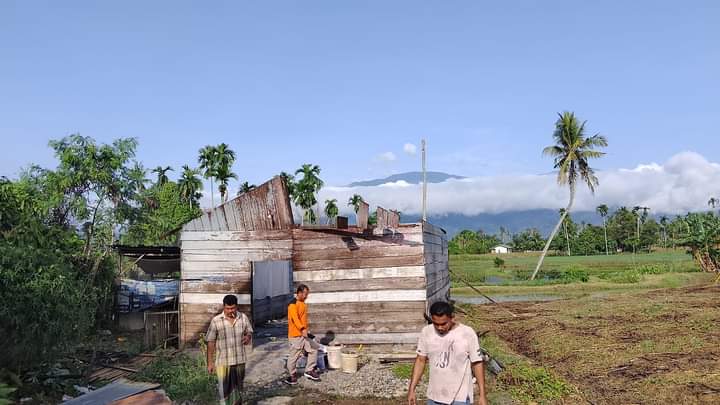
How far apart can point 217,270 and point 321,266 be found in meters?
2.75

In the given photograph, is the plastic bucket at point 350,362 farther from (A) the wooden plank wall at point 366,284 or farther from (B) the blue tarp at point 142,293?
(B) the blue tarp at point 142,293

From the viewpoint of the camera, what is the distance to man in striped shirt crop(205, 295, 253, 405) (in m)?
7.06

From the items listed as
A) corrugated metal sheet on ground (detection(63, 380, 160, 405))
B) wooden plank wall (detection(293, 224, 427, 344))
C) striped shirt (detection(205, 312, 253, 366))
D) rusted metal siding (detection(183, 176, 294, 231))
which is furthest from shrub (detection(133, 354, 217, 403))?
rusted metal siding (detection(183, 176, 294, 231))

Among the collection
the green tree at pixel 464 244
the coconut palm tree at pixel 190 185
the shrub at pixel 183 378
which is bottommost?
the shrub at pixel 183 378

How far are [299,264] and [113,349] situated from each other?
5.61 meters

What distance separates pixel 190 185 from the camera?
5688cm

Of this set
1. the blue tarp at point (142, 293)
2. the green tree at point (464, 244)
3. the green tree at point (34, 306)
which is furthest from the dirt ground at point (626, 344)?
the green tree at point (464, 244)

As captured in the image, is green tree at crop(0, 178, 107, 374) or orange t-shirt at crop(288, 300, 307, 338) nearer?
green tree at crop(0, 178, 107, 374)

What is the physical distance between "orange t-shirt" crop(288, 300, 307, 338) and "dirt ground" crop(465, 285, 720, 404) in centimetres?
502

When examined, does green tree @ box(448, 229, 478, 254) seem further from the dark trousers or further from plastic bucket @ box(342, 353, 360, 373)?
the dark trousers

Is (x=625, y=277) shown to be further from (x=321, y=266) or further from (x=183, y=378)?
(x=183, y=378)

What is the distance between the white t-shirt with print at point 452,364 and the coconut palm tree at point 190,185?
5446cm

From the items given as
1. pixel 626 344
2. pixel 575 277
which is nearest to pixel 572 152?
pixel 575 277

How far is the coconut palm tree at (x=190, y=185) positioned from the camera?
56.5 meters
